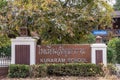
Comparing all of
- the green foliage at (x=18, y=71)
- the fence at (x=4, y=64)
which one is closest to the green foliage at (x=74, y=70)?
the green foliage at (x=18, y=71)

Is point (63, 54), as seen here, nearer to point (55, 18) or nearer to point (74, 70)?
point (74, 70)

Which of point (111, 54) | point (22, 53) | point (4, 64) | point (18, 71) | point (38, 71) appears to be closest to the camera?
point (38, 71)

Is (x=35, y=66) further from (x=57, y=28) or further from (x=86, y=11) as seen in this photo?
(x=86, y=11)

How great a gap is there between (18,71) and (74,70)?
8.01 ft

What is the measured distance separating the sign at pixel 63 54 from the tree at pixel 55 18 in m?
0.73

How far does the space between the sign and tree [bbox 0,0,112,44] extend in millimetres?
729

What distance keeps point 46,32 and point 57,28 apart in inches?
44.2

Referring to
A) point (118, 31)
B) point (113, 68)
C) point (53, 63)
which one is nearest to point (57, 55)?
point (53, 63)

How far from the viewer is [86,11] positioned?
1638 centimetres

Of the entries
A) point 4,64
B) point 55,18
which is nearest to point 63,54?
point 55,18

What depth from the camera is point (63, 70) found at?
14398 millimetres

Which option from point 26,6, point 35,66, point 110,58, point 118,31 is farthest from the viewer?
point 118,31

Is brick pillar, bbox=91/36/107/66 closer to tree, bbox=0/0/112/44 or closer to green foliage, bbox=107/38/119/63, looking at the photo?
tree, bbox=0/0/112/44

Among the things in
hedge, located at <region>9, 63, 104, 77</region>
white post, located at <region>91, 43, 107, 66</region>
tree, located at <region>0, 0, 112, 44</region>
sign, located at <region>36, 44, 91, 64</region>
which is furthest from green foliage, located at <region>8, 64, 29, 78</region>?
white post, located at <region>91, 43, 107, 66</region>
